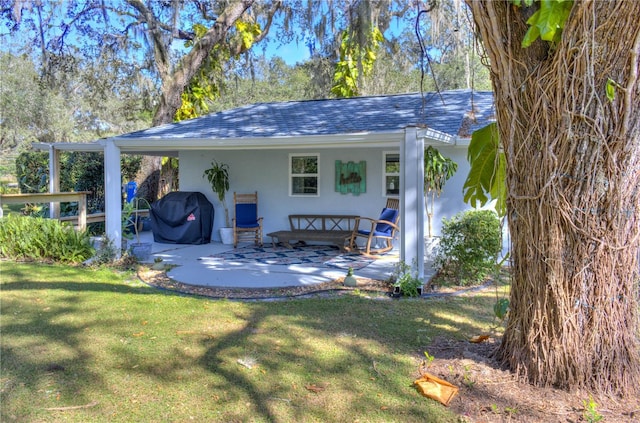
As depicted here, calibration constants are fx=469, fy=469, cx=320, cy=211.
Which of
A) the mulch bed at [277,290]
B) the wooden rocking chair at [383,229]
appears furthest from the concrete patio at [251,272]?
the wooden rocking chair at [383,229]

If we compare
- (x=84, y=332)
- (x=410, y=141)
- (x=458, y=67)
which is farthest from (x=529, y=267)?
(x=458, y=67)

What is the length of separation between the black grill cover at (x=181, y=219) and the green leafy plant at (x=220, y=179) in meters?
0.42

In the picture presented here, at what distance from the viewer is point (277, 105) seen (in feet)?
37.4

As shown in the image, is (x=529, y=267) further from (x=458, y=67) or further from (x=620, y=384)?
(x=458, y=67)

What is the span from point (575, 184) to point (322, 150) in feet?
23.8

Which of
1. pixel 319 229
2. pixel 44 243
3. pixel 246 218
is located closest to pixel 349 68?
pixel 319 229

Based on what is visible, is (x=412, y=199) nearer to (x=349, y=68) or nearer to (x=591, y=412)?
(x=591, y=412)

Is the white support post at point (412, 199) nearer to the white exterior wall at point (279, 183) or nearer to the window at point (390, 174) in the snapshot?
the white exterior wall at point (279, 183)

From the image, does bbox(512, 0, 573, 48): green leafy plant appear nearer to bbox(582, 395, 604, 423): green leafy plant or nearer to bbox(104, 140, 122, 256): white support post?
bbox(582, 395, 604, 423): green leafy plant

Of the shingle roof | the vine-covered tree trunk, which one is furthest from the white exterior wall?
the vine-covered tree trunk

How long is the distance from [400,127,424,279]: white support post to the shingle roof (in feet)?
1.74

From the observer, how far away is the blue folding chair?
9.67m

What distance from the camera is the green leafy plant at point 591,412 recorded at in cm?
264

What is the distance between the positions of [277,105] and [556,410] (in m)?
9.72
